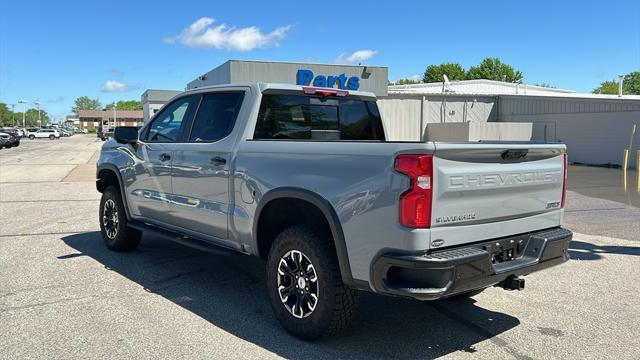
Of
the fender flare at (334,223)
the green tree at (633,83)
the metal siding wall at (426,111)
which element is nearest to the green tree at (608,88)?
the green tree at (633,83)

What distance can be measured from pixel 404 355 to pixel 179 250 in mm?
4078

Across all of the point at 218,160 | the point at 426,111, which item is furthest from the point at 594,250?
the point at 426,111

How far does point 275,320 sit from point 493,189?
209 cm

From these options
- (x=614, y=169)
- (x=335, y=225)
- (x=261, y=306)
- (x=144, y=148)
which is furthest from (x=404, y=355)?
(x=614, y=169)

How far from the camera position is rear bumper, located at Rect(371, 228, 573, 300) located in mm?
3365

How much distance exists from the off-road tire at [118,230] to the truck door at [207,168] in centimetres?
146

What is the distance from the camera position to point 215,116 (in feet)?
17.4

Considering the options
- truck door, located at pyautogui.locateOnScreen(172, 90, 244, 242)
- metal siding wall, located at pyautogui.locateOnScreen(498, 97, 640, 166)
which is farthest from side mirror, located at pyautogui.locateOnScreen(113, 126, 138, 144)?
metal siding wall, located at pyautogui.locateOnScreen(498, 97, 640, 166)

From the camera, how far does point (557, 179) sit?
14.2 ft

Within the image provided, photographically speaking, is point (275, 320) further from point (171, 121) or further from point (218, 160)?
point (171, 121)

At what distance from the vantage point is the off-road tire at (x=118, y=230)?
6.74 meters

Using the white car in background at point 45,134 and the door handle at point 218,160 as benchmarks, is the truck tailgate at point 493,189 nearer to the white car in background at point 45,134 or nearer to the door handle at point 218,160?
the door handle at point 218,160

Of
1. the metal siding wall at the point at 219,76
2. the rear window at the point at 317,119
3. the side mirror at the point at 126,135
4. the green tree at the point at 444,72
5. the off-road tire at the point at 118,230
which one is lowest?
the off-road tire at the point at 118,230

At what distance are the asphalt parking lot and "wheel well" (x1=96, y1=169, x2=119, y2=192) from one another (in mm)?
836
